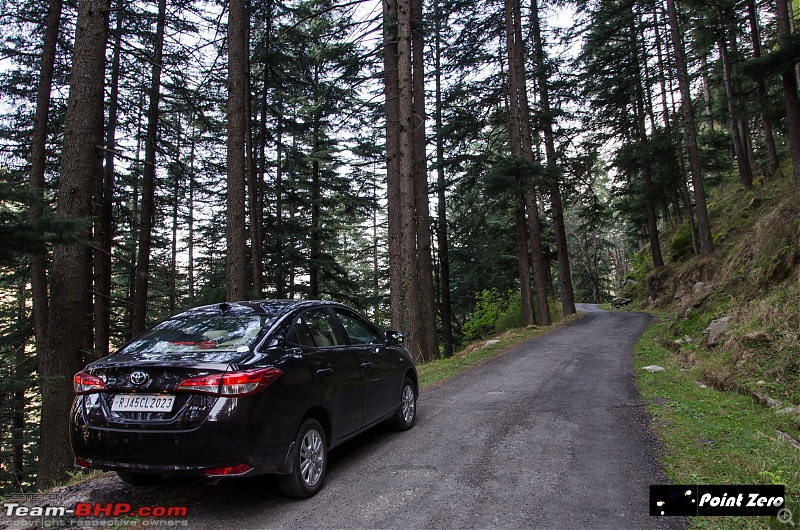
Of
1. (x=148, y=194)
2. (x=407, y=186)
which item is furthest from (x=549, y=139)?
(x=148, y=194)

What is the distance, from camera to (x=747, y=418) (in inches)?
228

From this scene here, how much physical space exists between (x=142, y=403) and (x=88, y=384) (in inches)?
23.5

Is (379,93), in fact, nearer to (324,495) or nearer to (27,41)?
(27,41)

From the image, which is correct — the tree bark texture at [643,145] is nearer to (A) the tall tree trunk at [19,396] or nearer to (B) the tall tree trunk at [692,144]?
(B) the tall tree trunk at [692,144]

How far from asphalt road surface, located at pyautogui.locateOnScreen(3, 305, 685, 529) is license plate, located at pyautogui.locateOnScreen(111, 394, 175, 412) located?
3.20 feet

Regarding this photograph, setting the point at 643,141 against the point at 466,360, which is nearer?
the point at 466,360

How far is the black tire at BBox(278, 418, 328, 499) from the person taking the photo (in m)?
3.70

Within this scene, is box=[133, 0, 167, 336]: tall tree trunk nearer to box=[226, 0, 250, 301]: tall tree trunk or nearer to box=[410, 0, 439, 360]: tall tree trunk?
box=[226, 0, 250, 301]: tall tree trunk

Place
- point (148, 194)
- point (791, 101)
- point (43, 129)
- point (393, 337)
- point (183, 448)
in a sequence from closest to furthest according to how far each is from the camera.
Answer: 1. point (183, 448)
2. point (393, 337)
3. point (43, 129)
4. point (148, 194)
5. point (791, 101)

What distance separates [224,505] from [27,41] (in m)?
15.4

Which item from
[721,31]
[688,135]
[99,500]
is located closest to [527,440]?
[99,500]

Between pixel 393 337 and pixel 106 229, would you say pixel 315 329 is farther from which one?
pixel 106 229

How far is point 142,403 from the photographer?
3.39 metres

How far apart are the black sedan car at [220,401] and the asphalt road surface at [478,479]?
14.9 inches
